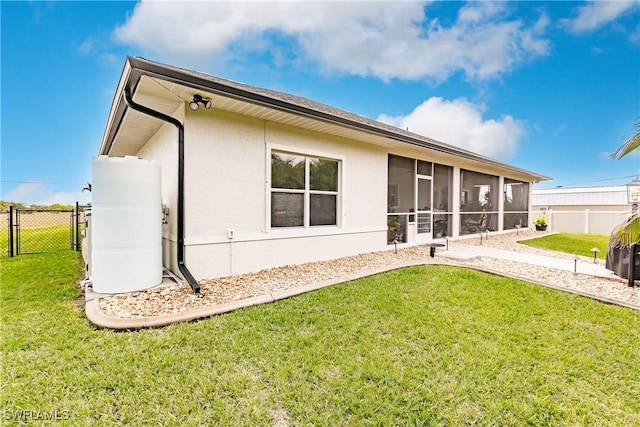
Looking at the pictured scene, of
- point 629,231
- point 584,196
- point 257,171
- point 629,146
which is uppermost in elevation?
point 584,196

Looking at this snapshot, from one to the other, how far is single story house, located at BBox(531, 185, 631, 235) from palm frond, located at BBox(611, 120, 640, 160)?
21.0 feet

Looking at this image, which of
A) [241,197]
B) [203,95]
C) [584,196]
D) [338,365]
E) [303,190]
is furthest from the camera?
[584,196]

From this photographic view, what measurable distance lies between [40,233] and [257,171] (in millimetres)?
14205

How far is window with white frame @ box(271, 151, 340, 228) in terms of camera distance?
20.4 ft

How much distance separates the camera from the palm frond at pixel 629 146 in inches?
182

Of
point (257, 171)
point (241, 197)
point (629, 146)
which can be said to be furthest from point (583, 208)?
point (241, 197)

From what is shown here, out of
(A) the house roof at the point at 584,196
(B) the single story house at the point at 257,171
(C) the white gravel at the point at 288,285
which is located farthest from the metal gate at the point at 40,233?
(A) the house roof at the point at 584,196

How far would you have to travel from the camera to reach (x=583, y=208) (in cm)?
2409

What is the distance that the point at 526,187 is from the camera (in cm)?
1669

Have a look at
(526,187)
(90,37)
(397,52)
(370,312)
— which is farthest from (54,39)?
(526,187)

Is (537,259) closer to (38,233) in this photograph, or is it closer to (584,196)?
(38,233)

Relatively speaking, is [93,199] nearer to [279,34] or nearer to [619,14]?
[279,34]

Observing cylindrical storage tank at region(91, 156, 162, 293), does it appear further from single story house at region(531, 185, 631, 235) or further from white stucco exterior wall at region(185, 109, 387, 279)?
single story house at region(531, 185, 631, 235)

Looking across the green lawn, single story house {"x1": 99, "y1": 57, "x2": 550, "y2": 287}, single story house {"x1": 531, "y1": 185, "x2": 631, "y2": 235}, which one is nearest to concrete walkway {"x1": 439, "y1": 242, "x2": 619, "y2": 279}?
single story house {"x1": 99, "y1": 57, "x2": 550, "y2": 287}
